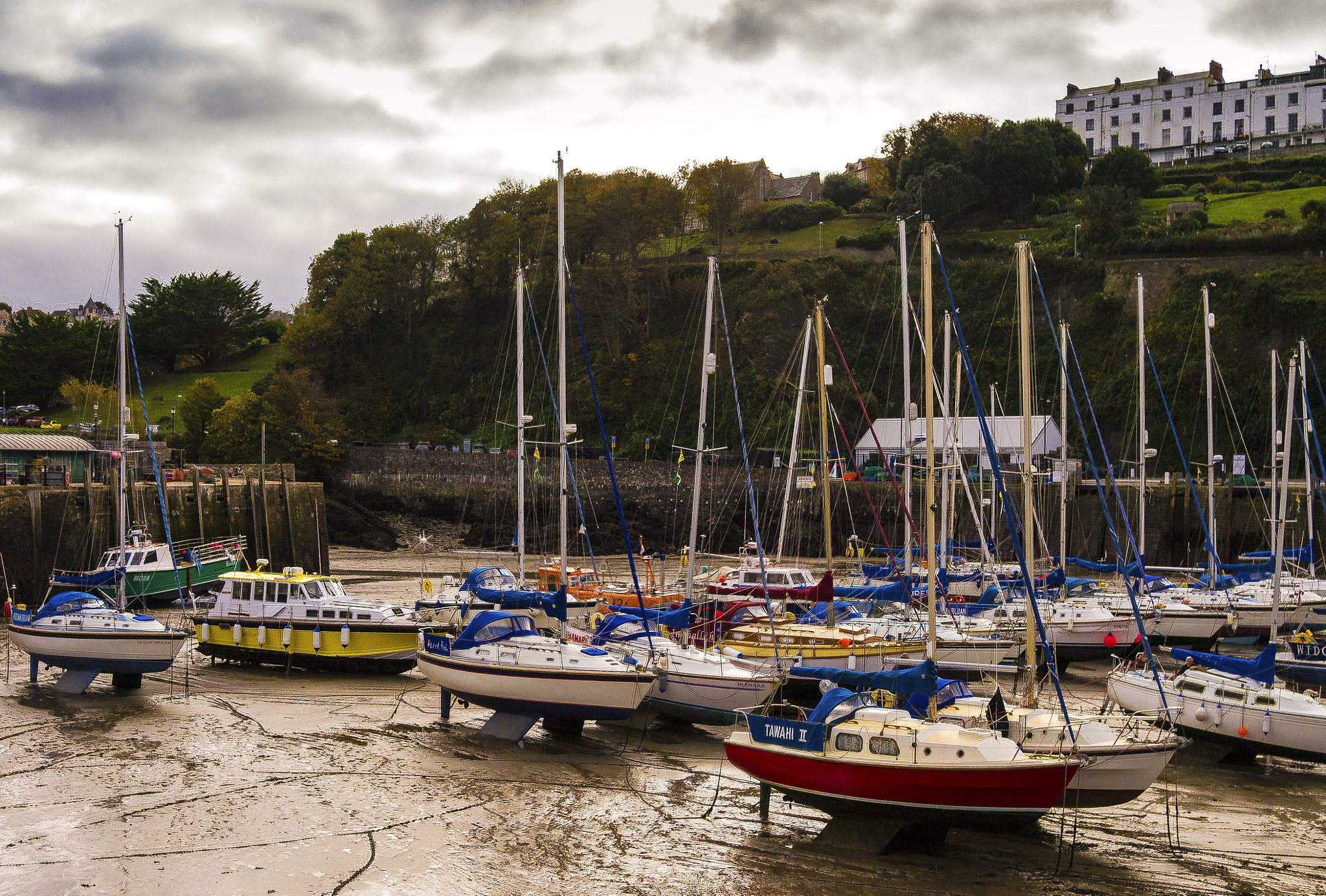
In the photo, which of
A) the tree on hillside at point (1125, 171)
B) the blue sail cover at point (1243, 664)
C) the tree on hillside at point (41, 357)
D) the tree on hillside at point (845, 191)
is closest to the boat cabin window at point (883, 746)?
the blue sail cover at point (1243, 664)

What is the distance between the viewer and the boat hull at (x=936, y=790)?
12836mm

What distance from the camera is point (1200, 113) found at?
332ft

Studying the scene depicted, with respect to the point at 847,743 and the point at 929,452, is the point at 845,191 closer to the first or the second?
the point at 929,452

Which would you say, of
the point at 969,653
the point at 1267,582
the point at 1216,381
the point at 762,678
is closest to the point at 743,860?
the point at 762,678

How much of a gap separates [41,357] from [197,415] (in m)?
19.4

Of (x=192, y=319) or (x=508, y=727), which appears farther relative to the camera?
(x=192, y=319)

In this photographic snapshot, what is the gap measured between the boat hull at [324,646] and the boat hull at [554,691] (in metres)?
5.71

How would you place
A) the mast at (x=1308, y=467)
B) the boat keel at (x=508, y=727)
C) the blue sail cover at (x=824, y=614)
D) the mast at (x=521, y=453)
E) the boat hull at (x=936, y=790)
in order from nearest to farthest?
the boat hull at (x=936, y=790), the boat keel at (x=508, y=727), the mast at (x=521, y=453), the blue sail cover at (x=824, y=614), the mast at (x=1308, y=467)

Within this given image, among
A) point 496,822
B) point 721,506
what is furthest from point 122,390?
point 721,506

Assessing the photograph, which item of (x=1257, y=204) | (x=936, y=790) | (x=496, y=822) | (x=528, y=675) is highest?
(x=1257, y=204)

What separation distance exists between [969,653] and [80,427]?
4612cm

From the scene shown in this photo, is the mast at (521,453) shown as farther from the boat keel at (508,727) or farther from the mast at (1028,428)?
the mast at (1028,428)

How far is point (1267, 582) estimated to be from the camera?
3184 cm

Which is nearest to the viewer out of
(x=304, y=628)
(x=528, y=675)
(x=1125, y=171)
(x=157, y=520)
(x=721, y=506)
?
(x=528, y=675)
